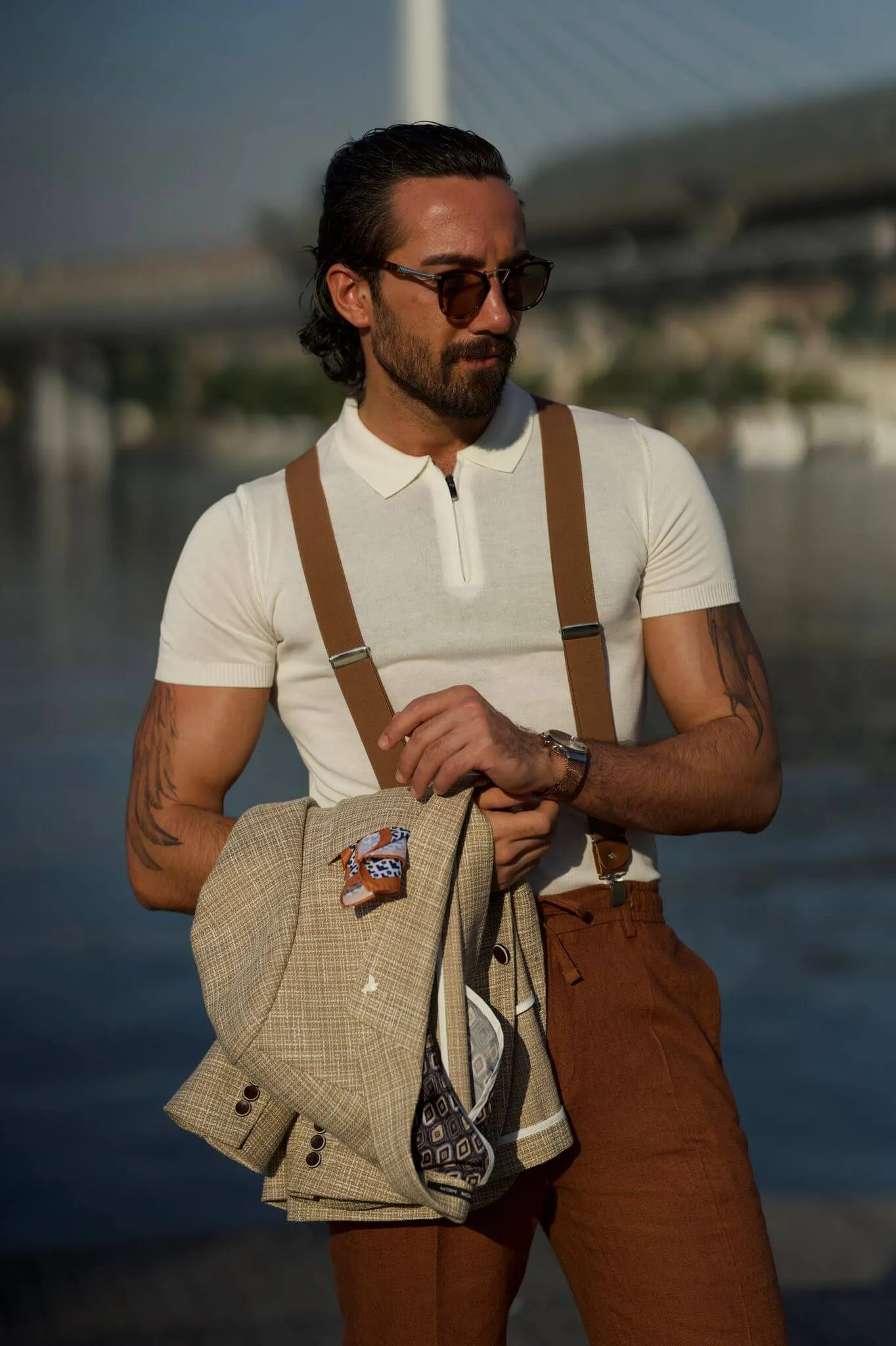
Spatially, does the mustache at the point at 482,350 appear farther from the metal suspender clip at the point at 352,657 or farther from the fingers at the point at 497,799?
the fingers at the point at 497,799

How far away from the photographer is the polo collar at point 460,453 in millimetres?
2201

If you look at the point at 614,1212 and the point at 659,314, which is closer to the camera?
the point at 614,1212

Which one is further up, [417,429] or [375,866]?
[417,429]

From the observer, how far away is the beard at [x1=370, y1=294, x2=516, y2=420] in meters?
2.14

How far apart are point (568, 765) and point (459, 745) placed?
153mm

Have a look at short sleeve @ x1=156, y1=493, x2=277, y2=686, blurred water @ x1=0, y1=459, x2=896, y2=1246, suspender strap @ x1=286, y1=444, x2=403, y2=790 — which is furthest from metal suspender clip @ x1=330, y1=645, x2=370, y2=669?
blurred water @ x1=0, y1=459, x2=896, y2=1246

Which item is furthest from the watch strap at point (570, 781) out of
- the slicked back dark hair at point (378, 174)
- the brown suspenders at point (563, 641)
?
the slicked back dark hair at point (378, 174)

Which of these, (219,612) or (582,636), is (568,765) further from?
(219,612)

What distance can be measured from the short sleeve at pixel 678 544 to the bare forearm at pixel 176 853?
562 mm

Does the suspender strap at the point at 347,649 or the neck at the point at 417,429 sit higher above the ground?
the neck at the point at 417,429

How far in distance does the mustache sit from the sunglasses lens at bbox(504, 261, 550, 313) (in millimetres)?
39

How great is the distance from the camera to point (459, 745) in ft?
6.30

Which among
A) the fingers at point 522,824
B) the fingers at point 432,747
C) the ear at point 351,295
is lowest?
the fingers at point 522,824

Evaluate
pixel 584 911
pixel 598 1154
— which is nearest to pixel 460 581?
pixel 584 911
